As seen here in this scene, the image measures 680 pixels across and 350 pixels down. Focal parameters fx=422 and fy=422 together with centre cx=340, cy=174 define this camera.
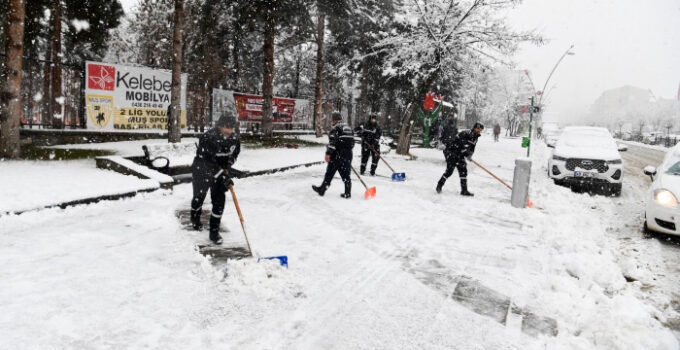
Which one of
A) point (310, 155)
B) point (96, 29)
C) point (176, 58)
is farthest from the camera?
point (96, 29)

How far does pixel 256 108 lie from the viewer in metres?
20.2

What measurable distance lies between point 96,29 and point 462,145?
1929 cm

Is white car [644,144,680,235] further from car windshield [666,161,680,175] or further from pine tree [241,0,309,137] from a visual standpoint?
pine tree [241,0,309,137]

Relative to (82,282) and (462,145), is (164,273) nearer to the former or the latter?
(82,282)

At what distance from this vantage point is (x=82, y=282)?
13.7 ft

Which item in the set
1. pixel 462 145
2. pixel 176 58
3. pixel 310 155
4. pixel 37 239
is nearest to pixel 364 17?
pixel 310 155

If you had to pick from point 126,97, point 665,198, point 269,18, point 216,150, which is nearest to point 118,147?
point 126,97

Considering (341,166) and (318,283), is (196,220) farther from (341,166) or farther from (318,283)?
(341,166)

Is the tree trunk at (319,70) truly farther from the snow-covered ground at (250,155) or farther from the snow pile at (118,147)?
the snow pile at (118,147)

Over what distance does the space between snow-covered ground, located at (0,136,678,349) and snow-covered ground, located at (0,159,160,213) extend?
32cm

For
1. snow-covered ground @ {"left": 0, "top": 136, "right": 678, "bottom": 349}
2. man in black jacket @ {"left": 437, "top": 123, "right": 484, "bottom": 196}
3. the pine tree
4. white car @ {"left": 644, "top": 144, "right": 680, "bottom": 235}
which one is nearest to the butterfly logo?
the pine tree

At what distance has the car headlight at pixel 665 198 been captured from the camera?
21.0 feet

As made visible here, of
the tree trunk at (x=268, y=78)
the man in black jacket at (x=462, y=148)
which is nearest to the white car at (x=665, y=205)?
the man in black jacket at (x=462, y=148)

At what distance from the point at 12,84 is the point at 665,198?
12793mm
